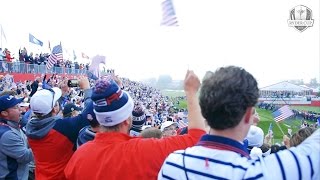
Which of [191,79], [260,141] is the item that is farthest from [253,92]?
[260,141]

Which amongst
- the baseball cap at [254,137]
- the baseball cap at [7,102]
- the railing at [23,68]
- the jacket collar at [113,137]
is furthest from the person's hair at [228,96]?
the railing at [23,68]

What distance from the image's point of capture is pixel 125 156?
2.28 meters

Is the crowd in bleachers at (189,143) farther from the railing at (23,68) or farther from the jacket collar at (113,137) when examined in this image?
the railing at (23,68)

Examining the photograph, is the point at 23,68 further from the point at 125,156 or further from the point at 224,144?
the point at 224,144

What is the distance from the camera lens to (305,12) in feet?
44.0

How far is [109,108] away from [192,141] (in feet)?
1.95

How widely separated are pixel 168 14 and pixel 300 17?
11.4 metres

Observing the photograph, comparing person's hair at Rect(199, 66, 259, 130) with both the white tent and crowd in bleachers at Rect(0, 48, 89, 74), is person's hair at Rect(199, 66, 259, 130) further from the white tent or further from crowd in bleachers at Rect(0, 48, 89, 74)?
the white tent

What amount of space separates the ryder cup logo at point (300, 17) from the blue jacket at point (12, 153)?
1073 centimetres

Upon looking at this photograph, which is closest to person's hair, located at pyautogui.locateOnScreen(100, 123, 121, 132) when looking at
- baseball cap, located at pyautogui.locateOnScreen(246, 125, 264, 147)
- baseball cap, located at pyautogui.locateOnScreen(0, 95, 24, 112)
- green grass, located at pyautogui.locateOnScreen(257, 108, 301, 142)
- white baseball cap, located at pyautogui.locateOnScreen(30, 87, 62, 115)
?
white baseball cap, located at pyautogui.locateOnScreen(30, 87, 62, 115)

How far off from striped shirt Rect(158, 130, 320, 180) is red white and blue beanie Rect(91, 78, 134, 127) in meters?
0.67

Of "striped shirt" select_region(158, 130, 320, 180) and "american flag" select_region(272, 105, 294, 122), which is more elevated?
"striped shirt" select_region(158, 130, 320, 180)

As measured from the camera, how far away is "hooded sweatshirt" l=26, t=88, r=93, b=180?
3.67m

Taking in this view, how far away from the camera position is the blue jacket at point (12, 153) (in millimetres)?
4297
